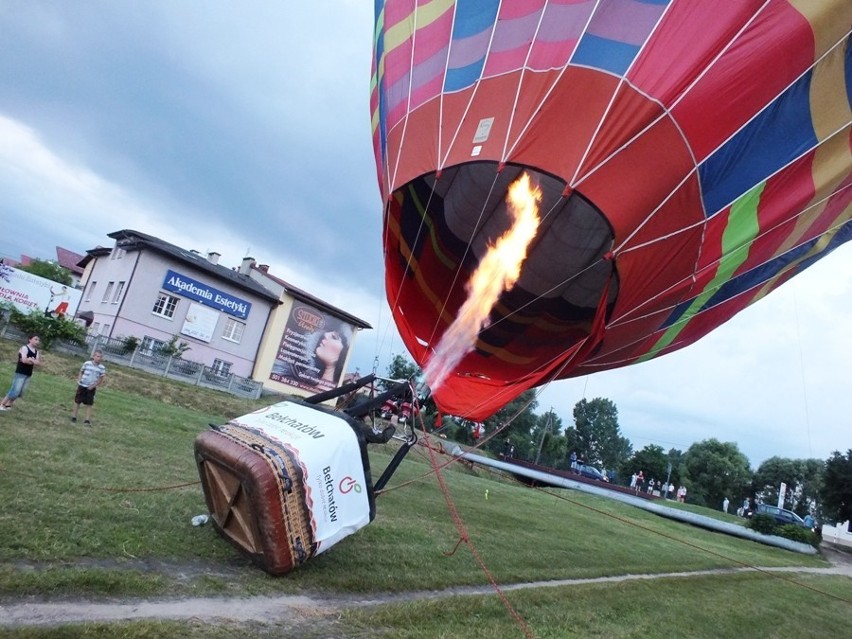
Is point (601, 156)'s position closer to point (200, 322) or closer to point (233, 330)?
point (200, 322)

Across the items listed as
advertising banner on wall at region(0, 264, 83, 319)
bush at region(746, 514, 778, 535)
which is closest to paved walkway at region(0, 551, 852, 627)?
bush at region(746, 514, 778, 535)

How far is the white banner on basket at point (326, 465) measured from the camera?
4641mm

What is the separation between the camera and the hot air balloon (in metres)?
4.67

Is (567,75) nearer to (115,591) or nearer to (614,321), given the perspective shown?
(614,321)

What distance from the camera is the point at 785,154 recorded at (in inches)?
213

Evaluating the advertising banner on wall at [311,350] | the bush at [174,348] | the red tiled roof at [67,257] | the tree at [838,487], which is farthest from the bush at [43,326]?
the red tiled roof at [67,257]

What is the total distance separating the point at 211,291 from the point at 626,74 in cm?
3099

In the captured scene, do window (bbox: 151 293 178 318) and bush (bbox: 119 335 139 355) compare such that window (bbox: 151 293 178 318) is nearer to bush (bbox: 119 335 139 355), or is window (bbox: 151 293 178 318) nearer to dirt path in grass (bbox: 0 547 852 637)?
bush (bbox: 119 335 139 355)

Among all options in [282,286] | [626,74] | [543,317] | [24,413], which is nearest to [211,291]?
[282,286]

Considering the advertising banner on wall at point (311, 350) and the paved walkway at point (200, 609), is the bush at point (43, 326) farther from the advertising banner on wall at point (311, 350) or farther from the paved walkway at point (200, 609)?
the paved walkway at point (200, 609)

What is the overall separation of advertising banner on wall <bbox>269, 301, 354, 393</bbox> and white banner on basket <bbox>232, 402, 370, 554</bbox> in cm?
3189

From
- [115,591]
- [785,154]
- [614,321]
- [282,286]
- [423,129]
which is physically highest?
[282,286]

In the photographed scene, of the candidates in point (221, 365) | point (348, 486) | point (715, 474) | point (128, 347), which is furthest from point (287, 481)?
point (715, 474)

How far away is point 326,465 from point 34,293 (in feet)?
122
